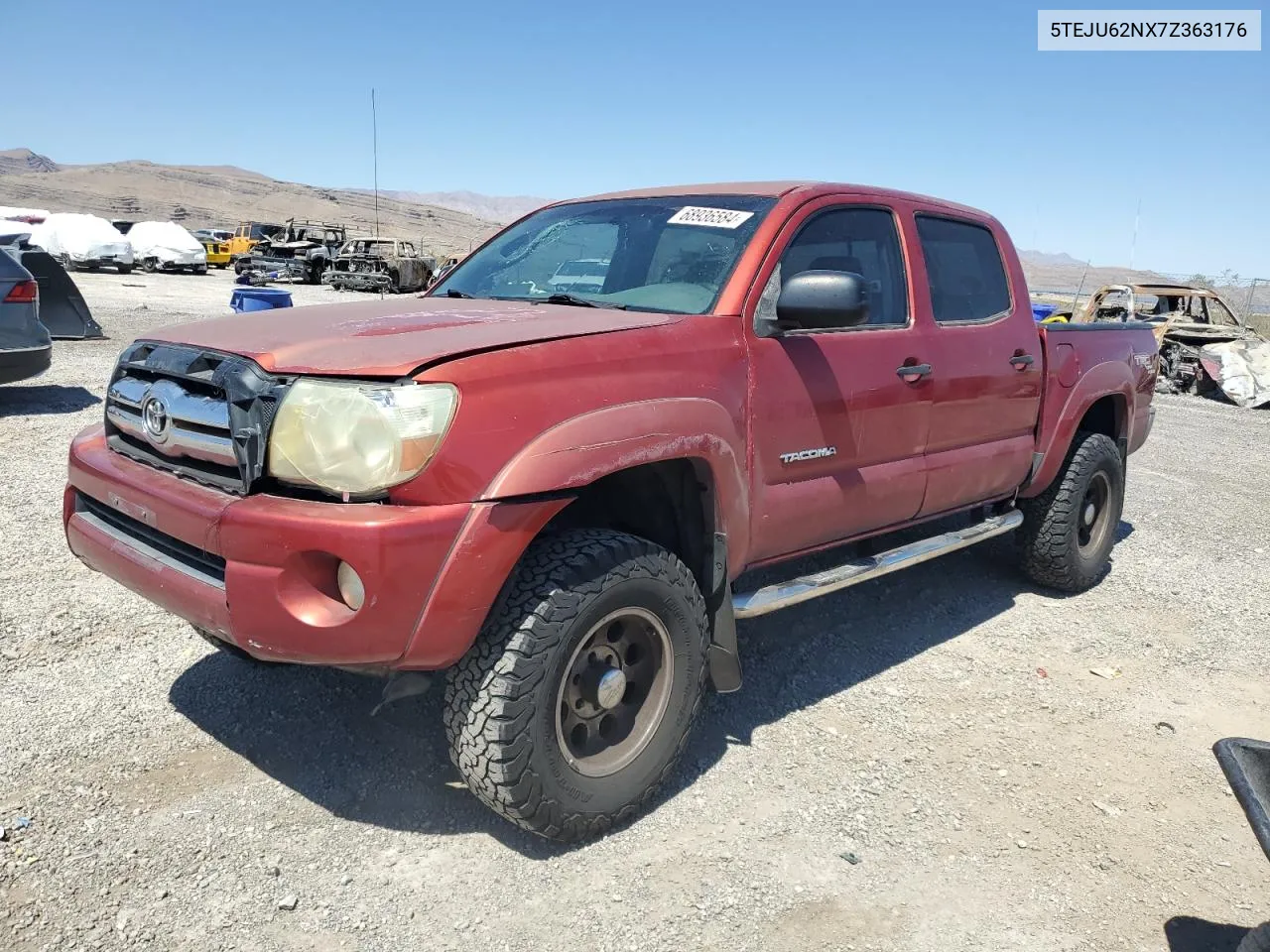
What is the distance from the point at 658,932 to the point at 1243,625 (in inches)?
156

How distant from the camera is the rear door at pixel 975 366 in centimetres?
396

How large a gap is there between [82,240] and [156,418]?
111ft

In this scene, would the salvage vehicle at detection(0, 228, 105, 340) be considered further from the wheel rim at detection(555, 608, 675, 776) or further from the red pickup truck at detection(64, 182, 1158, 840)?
the wheel rim at detection(555, 608, 675, 776)

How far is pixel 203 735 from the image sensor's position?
319 centimetres

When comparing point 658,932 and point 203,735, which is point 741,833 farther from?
point 203,735

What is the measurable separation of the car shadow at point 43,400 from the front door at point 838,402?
23.0ft

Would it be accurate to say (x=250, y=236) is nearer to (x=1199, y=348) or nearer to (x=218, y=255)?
(x=218, y=255)

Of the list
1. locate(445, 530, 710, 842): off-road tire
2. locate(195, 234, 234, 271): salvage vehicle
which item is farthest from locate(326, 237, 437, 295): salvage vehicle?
locate(445, 530, 710, 842): off-road tire

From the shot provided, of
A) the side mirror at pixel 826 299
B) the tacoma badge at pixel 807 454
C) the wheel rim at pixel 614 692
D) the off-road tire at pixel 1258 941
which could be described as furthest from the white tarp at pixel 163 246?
the off-road tire at pixel 1258 941

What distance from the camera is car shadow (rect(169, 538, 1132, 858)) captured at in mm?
2906

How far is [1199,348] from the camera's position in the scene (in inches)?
609

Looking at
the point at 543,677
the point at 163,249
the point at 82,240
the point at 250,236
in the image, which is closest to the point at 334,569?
the point at 543,677

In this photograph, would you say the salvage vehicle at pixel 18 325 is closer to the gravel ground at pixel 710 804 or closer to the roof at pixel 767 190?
the gravel ground at pixel 710 804

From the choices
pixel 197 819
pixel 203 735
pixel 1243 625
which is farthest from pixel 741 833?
pixel 1243 625
